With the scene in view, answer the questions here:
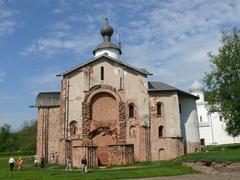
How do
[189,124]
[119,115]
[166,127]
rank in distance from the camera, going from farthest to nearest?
1. [189,124]
2. [119,115]
3. [166,127]

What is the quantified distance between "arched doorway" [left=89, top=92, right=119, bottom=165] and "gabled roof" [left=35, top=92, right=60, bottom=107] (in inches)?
210

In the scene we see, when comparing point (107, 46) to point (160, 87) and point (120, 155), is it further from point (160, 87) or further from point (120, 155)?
point (120, 155)

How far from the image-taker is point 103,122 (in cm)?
3400

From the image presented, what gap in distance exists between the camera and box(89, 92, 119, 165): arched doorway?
110 ft

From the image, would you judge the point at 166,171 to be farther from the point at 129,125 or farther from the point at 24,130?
the point at 24,130

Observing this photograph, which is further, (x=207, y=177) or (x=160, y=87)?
(x=160, y=87)

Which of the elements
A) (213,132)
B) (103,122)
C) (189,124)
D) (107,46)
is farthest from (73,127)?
(213,132)

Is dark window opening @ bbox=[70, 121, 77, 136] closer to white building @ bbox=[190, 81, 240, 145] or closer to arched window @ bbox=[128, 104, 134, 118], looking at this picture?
arched window @ bbox=[128, 104, 134, 118]

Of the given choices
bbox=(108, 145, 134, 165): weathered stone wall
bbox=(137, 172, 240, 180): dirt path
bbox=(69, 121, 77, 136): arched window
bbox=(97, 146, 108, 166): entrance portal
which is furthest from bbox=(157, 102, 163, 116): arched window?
bbox=(137, 172, 240, 180): dirt path

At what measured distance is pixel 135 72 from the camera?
34.5m

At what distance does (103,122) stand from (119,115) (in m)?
1.76

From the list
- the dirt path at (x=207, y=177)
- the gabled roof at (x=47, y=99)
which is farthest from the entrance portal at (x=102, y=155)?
the dirt path at (x=207, y=177)

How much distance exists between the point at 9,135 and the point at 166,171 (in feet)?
253

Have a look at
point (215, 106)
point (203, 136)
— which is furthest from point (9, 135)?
point (215, 106)
